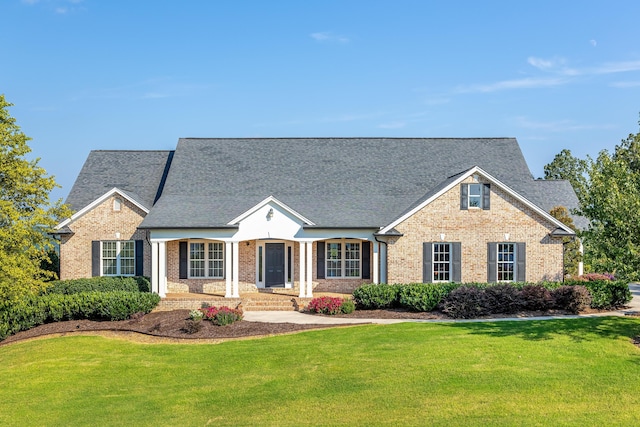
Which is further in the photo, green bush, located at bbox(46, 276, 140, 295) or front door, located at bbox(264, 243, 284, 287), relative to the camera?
front door, located at bbox(264, 243, 284, 287)

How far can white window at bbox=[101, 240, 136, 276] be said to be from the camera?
27.8 meters

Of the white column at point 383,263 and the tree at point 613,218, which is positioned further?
the white column at point 383,263

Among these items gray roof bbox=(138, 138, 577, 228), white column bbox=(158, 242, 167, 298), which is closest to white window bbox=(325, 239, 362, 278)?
gray roof bbox=(138, 138, 577, 228)

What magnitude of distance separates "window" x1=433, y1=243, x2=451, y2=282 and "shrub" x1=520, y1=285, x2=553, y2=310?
14.0 feet

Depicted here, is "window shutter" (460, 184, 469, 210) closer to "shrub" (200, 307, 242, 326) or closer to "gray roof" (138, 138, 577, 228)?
"gray roof" (138, 138, 577, 228)

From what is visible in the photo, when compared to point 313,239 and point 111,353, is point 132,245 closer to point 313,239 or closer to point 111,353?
point 313,239

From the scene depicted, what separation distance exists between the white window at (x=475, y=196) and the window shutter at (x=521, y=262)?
8.19 ft

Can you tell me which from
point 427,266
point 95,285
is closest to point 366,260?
point 427,266

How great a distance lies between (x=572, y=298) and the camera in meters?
21.4

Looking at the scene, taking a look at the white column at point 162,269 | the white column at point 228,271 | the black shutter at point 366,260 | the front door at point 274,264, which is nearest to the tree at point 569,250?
the black shutter at point 366,260

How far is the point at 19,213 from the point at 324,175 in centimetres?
1458

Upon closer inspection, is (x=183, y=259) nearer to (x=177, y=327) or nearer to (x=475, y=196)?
(x=177, y=327)

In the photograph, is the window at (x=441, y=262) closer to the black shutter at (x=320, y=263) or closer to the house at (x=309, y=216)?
the house at (x=309, y=216)

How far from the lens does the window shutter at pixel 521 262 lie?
2528 centimetres
